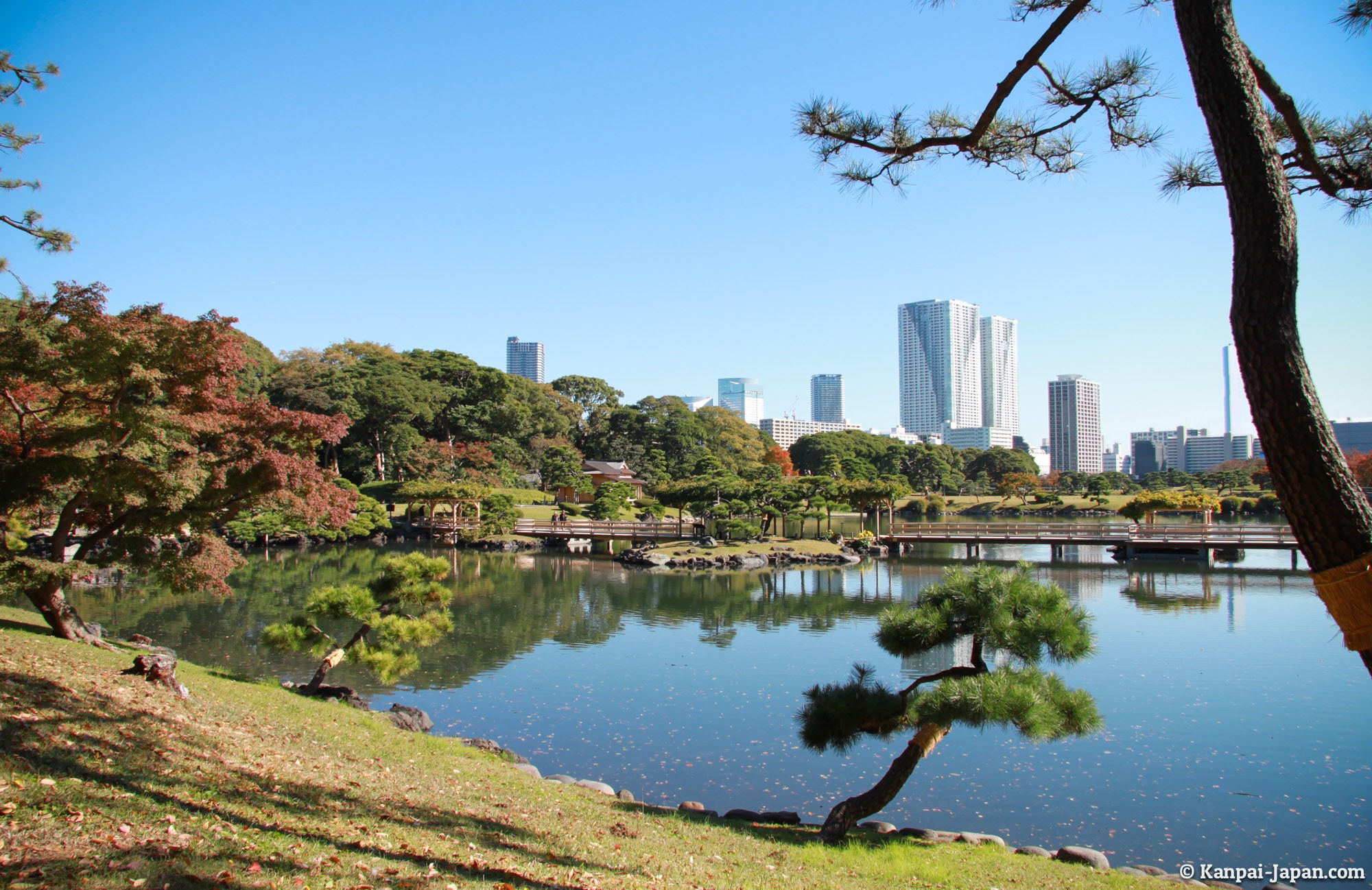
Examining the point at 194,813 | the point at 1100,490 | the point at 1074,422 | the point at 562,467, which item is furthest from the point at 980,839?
the point at 1074,422

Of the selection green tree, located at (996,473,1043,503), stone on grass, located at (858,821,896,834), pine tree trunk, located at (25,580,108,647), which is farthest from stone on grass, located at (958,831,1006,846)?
green tree, located at (996,473,1043,503)

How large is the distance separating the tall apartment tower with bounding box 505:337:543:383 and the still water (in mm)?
170789

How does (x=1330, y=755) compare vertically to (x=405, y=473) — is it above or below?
below

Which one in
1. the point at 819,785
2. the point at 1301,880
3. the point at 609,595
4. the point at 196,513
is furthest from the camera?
the point at 609,595

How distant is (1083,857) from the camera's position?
536cm

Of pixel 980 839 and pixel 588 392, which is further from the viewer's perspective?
pixel 588 392

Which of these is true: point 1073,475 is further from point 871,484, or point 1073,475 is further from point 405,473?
point 405,473

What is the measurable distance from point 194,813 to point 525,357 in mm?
188351

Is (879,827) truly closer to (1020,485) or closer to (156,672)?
(156,672)

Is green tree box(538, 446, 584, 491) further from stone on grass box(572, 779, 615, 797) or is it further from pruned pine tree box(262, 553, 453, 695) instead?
stone on grass box(572, 779, 615, 797)

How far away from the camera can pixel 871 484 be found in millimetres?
28875

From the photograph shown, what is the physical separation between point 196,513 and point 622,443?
3933 centimetres

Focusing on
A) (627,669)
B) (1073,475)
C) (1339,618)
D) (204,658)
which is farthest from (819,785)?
(1073,475)

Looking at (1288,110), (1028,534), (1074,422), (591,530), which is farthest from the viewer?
(1074,422)
